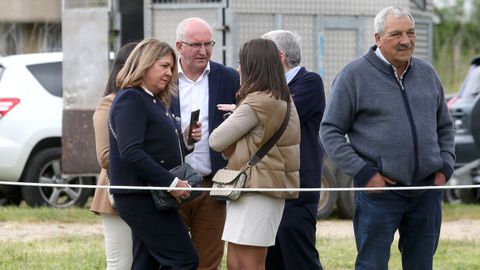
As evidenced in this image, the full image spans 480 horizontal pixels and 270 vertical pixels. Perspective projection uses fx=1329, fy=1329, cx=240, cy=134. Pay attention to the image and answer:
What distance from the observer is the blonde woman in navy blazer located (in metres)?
7.16

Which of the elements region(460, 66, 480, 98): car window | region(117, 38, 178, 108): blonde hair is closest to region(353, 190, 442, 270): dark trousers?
region(117, 38, 178, 108): blonde hair

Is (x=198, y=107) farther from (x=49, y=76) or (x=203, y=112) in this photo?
(x=49, y=76)

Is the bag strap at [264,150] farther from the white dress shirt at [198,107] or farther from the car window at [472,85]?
the car window at [472,85]

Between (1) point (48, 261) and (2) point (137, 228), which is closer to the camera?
(2) point (137, 228)

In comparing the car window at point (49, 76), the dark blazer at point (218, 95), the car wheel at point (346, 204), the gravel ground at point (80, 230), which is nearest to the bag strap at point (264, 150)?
the dark blazer at point (218, 95)

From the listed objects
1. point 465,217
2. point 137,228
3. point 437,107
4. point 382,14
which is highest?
point 382,14

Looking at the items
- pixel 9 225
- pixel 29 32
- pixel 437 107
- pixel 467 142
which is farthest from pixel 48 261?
pixel 29 32

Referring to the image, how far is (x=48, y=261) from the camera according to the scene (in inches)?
414

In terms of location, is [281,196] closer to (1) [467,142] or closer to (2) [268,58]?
(2) [268,58]

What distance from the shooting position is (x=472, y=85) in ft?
51.7

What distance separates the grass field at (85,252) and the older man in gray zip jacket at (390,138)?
2927 mm

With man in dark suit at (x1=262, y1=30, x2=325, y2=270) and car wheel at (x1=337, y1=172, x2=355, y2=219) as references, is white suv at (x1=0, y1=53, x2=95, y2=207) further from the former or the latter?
man in dark suit at (x1=262, y1=30, x2=325, y2=270)

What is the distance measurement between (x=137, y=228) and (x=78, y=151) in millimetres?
6293

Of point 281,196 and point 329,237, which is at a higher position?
point 281,196
